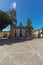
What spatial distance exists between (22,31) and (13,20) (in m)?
3.06

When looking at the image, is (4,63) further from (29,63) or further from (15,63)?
(29,63)

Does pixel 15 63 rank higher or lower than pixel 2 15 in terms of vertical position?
lower

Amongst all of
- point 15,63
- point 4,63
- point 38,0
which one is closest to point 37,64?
point 15,63

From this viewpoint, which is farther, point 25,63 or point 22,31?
point 22,31

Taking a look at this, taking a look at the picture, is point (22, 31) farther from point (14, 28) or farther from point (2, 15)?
point (2, 15)

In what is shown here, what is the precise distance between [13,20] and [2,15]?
3.01 meters

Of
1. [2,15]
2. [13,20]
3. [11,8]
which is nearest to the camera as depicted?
[2,15]

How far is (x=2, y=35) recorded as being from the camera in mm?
22031

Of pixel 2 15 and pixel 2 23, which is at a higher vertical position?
pixel 2 15

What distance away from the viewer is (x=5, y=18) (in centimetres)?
1703

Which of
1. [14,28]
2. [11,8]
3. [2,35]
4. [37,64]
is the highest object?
[11,8]

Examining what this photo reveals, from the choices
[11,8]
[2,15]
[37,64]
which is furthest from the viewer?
[11,8]

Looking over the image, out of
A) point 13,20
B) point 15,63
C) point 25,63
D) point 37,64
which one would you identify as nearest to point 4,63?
point 15,63

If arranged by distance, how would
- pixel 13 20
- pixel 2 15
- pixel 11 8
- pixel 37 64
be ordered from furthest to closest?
pixel 11 8, pixel 13 20, pixel 2 15, pixel 37 64
